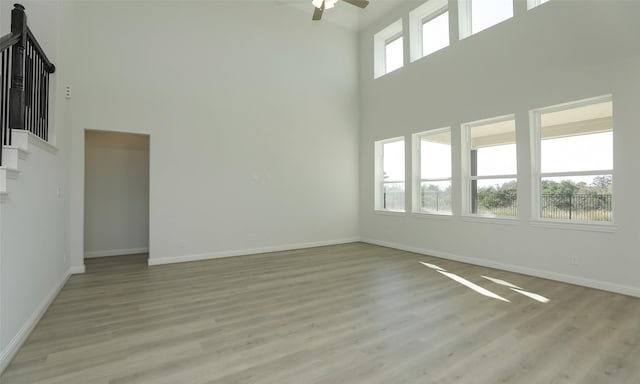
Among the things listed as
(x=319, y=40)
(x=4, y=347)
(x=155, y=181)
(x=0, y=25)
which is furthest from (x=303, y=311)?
(x=319, y=40)

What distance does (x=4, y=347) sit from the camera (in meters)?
1.99

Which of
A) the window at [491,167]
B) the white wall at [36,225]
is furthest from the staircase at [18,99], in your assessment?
the window at [491,167]

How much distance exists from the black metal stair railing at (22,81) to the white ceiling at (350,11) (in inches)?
168

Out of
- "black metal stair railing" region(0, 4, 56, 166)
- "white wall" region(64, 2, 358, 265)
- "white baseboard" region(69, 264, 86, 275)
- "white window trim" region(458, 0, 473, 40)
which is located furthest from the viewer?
"white window trim" region(458, 0, 473, 40)

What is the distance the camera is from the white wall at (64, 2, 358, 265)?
455 centimetres

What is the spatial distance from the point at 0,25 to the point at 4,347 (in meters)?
3.30

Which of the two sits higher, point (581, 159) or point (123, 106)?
point (123, 106)

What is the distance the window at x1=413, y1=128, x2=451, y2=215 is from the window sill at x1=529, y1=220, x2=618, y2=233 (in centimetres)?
147

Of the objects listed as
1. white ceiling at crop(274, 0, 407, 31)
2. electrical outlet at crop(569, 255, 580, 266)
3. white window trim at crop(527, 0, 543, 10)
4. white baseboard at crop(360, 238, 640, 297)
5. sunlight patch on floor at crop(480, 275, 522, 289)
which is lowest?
sunlight patch on floor at crop(480, 275, 522, 289)

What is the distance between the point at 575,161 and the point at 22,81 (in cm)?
596

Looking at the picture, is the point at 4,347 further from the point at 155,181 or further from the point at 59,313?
the point at 155,181

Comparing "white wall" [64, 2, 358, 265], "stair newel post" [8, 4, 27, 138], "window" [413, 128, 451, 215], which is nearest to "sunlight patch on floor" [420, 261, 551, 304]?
"window" [413, 128, 451, 215]

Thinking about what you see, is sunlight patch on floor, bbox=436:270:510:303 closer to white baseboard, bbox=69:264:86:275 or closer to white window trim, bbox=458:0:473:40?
white window trim, bbox=458:0:473:40

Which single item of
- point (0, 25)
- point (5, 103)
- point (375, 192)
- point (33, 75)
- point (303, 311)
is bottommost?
point (303, 311)
